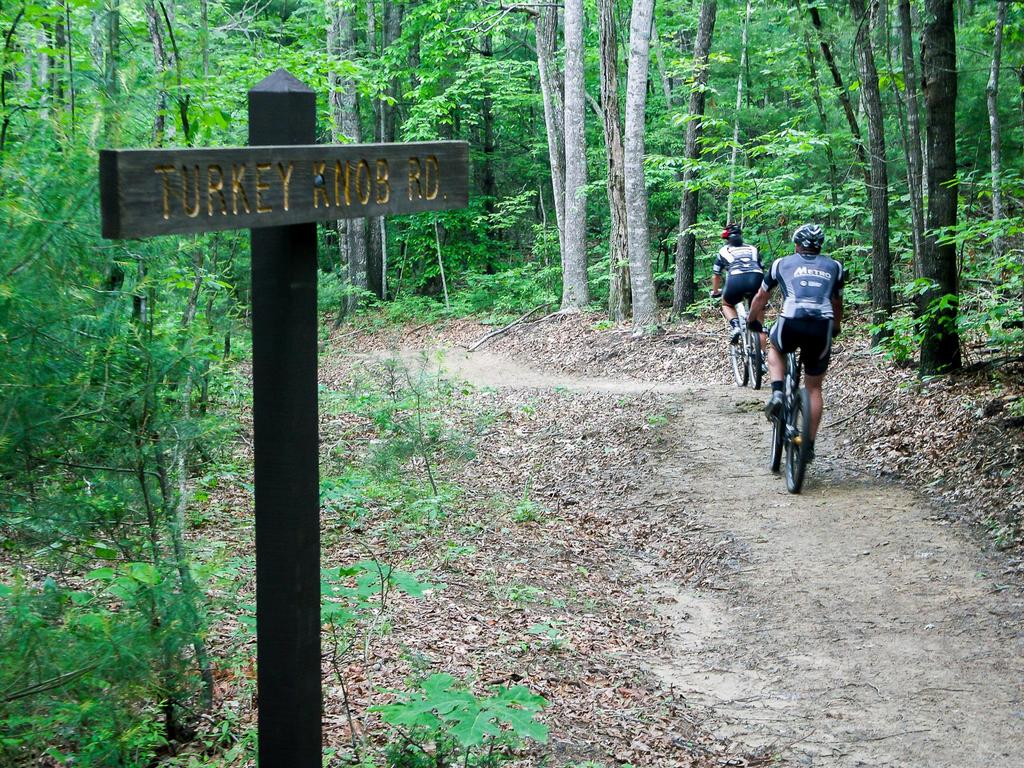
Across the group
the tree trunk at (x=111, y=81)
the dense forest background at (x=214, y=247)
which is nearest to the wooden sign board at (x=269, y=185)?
the dense forest background at (x=214, y=247)

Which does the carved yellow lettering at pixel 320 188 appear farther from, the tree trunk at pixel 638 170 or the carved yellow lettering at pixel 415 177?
the tree trunk at pixel 638 170

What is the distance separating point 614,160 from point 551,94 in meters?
6.10

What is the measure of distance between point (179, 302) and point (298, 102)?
185 centimetres

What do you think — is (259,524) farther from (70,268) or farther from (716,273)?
(716,273)

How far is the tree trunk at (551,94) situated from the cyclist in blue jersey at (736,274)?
9.75m

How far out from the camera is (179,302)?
14.0ft

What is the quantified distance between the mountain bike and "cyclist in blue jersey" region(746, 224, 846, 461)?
3.64 meters

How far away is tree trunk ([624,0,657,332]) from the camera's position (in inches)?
639

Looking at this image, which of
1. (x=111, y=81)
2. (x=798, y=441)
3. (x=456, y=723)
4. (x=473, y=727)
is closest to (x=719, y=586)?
(x=798, y=441)

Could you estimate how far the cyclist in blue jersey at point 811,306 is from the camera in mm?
8180

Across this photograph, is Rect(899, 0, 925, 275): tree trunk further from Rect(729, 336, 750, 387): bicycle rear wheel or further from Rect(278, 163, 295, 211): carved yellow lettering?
Rect(278, 163, 295, 211): carved yellow lettering

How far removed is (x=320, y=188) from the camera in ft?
8.65

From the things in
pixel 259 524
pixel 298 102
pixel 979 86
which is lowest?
pixel 259 524

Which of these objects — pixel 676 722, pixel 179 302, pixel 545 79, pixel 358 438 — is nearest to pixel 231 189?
pixel 179 302
